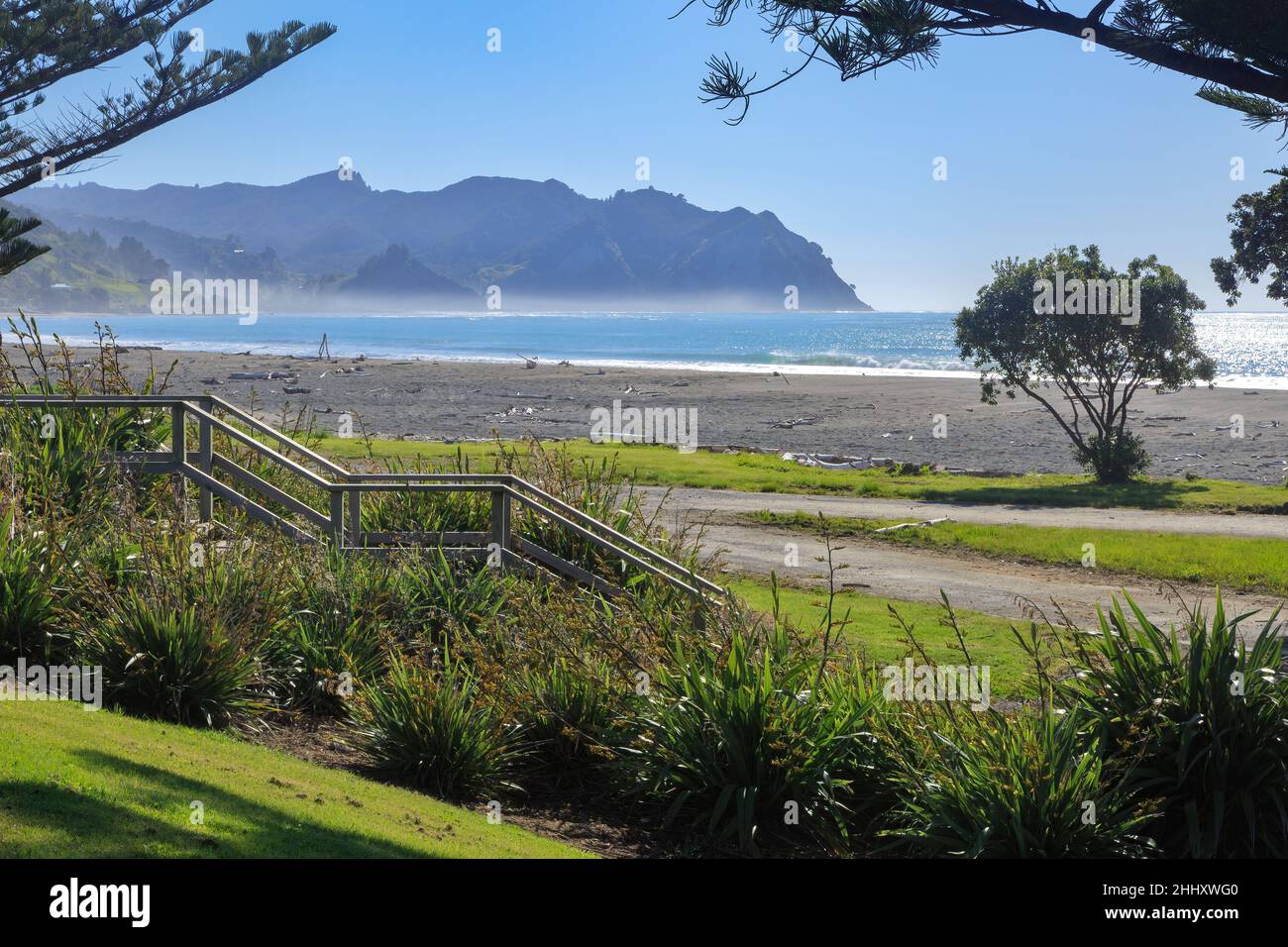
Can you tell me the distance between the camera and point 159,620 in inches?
290

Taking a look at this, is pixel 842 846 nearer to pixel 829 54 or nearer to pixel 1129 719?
pixel 1129 719

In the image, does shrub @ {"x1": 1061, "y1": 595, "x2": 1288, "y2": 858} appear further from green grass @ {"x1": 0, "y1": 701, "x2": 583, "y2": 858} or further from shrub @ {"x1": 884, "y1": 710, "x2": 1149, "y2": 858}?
green grass @ {"x1": 0, "y1": 701, "x2": 583, "y2": 858}

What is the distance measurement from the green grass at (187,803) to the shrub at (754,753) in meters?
0.98

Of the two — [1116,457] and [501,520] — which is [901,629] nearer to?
[501,520]

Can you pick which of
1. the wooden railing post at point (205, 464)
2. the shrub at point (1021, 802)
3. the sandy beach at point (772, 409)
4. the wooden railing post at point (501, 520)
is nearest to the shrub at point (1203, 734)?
the shrub at point (1021, 802)

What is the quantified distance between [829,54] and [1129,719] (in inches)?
163

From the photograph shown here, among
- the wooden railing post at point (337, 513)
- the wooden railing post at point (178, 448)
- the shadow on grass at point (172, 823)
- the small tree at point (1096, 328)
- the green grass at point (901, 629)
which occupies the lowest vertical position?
the green grass at point (901, 629)

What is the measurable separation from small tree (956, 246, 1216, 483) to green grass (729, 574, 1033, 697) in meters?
16.0

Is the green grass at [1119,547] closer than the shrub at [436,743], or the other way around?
the shrub at [436,743]

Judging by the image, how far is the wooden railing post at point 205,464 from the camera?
10992mm

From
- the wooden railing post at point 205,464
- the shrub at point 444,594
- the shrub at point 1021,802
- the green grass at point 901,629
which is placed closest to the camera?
the shrub at point 1021,802

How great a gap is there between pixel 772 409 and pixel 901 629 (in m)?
36.8

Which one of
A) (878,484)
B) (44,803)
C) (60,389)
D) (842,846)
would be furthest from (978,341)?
(44,803)

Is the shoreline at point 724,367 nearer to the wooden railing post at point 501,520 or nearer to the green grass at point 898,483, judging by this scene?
the green grass at point 898,483
